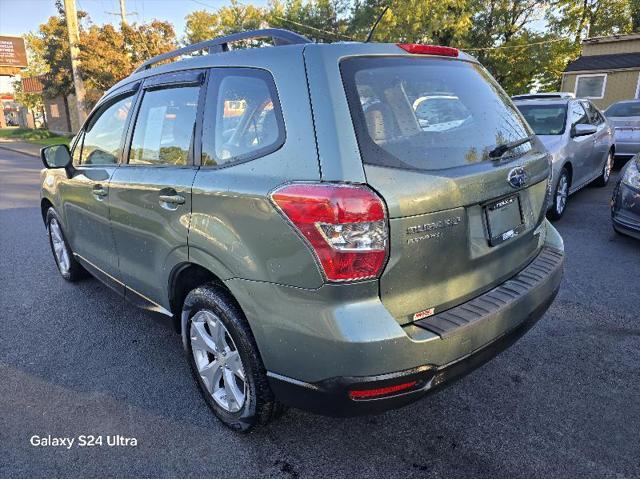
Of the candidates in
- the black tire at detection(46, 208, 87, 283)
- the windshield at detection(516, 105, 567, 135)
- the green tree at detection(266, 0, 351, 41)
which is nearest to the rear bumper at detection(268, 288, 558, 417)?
the black tire at detection(46, 208, 87, 283)

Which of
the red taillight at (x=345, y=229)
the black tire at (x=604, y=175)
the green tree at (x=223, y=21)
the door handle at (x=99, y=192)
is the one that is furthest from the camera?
the green tree at (x=223, y=21)

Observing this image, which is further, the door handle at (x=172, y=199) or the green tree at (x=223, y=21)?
the green tree at (x=223, y=21)

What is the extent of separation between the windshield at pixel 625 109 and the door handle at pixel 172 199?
446 inches

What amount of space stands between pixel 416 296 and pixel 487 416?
3.44 feet

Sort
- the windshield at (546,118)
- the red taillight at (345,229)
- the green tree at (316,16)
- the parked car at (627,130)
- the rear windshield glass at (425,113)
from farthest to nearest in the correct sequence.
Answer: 1. the green tree at (316,16)
2. the parked car at (627,130)
3. the windshield at (546,118)
4. the rear windshield glass at (425,113)
5. the red taillight at (345,229)

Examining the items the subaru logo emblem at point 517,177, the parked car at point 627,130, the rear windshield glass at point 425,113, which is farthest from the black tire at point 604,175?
the subaru logo emblem at point 517,177

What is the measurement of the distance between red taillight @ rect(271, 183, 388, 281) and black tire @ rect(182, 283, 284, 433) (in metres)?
0.62

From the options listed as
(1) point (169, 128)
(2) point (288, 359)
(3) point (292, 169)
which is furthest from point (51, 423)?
(3) point (292, 169)

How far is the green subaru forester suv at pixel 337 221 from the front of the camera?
71.1 inches

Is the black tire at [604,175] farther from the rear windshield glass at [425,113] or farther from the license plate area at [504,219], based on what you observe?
the license plate area at [504,219]

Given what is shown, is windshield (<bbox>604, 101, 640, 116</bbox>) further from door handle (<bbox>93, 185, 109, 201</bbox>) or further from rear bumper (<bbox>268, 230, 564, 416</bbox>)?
door handle (<bbox>93, 185, 109, 201</bbox>)

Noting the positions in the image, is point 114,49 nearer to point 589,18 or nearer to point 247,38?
point 247,38

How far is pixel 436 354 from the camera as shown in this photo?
1885mm

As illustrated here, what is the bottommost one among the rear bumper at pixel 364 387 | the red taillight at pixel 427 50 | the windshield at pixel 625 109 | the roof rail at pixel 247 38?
the rear bumper at pixel 364 387
